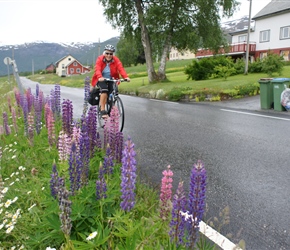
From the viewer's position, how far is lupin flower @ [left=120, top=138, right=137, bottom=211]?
7.47ft

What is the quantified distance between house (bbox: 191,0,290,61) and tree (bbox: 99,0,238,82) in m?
14.7

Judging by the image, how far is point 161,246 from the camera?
2273 millimetres

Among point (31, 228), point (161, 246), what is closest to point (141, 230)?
point (161, 246)

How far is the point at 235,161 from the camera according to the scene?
5617 millimetres

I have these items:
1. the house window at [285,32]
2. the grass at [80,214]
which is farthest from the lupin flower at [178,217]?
the house window at [285,32]

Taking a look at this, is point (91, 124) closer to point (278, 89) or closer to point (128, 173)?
point (128, 173)

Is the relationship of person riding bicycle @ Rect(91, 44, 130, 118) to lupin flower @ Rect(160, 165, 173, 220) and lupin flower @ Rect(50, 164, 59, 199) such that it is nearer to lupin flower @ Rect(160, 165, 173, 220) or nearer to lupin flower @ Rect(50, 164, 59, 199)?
lupin flower @ Rect(50, 164, 59, 199)

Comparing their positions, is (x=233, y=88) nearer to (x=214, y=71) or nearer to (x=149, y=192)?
(x=214, y=71)

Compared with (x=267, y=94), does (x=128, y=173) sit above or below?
above

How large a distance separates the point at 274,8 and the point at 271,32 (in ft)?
11.2

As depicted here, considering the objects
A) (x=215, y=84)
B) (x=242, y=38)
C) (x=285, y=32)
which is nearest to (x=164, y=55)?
(x=215, y=84)

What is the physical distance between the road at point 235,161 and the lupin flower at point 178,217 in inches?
25.0

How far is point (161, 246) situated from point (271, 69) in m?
25.4

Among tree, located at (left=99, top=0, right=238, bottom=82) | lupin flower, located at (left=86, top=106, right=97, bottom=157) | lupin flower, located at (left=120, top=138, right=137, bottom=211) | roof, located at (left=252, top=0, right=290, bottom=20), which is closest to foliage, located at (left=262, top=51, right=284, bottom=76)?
tree, located at (left=99, top=0, right=238, bottom=82)
